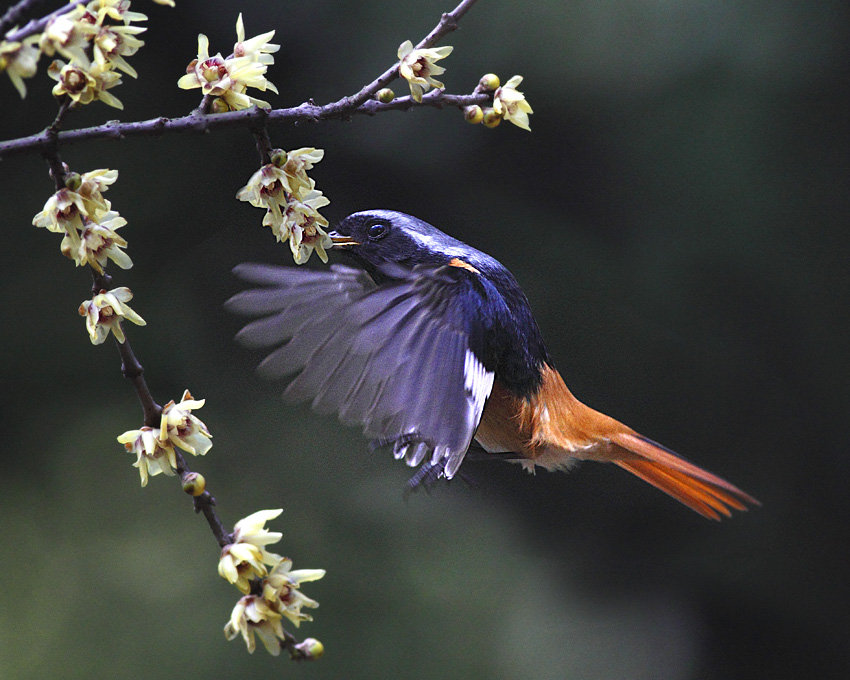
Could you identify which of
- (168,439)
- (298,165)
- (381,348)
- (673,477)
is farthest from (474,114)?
(673,477)

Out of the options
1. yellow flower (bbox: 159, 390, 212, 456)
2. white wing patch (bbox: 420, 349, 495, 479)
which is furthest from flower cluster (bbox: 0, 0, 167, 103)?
white wing patch (bbox: 420, 349, 495, 479)

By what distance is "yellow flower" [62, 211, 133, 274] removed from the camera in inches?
27.1

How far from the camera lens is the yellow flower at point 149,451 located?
2.45 ft

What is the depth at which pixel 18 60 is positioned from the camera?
563mm

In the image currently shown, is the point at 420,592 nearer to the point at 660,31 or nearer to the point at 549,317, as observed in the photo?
the point at 549,317

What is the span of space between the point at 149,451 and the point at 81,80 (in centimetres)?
31

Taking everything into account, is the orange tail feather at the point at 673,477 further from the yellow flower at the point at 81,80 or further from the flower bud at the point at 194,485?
the yellow flower at the point at 81,80

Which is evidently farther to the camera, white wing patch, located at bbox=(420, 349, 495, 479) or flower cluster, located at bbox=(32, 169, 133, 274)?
white wing patch, located at bbox=(420, 349, 495, 479)

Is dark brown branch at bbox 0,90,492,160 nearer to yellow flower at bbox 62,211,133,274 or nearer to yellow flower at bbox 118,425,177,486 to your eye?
yellow flower at bbox 62,211,133,274

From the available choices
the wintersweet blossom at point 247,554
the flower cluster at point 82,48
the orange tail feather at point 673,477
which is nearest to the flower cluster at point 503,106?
the flower cluster at point 82,48

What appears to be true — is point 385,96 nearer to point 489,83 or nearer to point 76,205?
point 489,83

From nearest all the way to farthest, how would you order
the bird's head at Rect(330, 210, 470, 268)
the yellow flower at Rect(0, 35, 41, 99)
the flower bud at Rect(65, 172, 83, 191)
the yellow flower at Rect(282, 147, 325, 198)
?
the yellow flower at Rect(0, 35, 41, 99) < the flower bud at Rect(65, 172, 83, 191) < the yellow flower at Rect(282, 147, 325, 198) < the bird's head at Rect(330, 210, 470, 268)

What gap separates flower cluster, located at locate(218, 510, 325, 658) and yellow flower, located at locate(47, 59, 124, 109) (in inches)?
14.4

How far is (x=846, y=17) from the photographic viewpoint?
222 centimetres
